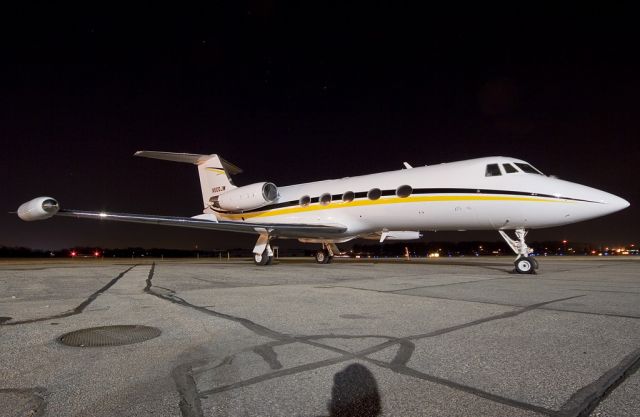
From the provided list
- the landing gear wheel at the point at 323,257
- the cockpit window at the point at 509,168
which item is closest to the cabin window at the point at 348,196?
the landing gear wheel at the point at 323,257

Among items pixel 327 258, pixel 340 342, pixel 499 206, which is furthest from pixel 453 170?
pixel 340 342

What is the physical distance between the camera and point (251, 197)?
1694 centimetres

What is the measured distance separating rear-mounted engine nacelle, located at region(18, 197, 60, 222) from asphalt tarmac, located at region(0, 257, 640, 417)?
5.92 metres

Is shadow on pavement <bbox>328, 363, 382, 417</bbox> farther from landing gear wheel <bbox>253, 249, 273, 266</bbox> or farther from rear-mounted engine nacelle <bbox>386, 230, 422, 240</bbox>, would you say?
rear-mounted engine nacelle <bbox>386, 230, 422, 240</bbox>

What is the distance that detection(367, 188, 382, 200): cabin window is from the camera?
13.8 metres

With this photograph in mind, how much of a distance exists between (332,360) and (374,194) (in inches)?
453

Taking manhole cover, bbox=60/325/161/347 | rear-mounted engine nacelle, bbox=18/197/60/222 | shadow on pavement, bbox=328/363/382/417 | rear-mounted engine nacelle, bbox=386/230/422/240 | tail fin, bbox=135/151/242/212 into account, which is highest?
tail fin, bbox=135/151/242/212

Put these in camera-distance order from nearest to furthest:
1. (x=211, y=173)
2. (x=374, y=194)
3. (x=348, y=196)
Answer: (x=374, y=194)
(x=348, y=196)
(x=211, y=173)

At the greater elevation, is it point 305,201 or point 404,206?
point 305,201

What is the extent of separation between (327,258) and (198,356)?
15.6 m

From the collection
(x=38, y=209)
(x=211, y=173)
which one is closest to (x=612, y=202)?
(x=38, y=209)

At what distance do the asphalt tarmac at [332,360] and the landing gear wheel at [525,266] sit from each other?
5.12m

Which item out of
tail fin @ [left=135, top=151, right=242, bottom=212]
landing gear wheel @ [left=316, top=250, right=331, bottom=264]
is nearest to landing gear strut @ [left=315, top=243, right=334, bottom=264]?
landing gear wheel @ [left=316, top=250, right=331, bottom=264]

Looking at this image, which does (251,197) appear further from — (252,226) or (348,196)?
(348,196)
